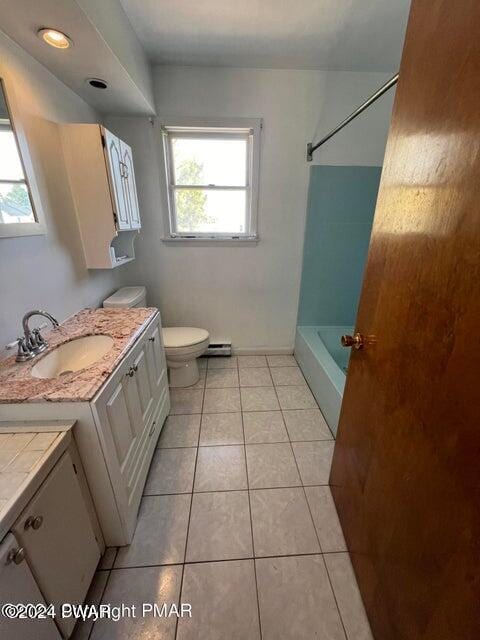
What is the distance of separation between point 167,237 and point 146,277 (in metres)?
0.42

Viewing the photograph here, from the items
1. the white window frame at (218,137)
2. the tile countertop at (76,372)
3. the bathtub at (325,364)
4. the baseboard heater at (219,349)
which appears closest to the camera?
the tile countertop at (76,372)

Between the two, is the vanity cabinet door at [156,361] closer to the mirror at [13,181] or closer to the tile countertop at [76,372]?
the tile countertop at [76,372]

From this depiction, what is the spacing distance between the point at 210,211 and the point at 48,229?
129cm

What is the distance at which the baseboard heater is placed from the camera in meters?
2.67

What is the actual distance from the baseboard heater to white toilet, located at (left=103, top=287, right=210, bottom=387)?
36cm

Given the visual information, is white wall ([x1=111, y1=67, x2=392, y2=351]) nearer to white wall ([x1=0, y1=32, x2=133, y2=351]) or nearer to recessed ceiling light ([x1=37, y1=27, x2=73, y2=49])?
white wall ([x1=0, y1=32, x2=133, y2=351])

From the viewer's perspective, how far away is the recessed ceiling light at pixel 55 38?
1.06 metres

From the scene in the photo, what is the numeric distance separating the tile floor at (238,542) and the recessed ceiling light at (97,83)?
2.13 metres

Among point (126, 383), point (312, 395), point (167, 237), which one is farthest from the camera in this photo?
point (167, 237)

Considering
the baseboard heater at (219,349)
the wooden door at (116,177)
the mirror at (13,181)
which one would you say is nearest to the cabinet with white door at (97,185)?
the wooden door at (116,177)

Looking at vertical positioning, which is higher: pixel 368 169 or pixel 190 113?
pixel 190 113

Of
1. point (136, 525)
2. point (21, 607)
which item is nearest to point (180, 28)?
point (21, 607)

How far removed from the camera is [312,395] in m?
2.14

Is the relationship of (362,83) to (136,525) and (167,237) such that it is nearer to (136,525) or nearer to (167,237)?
(167,237)
